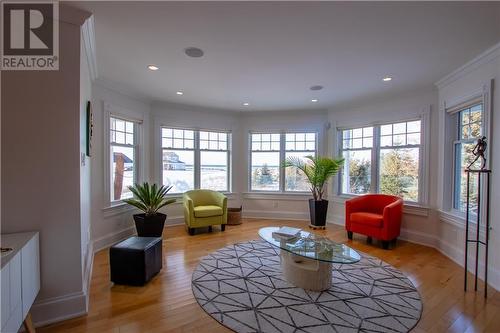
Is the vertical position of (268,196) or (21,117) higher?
(21,117)

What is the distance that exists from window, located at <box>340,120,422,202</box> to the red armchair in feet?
1.22

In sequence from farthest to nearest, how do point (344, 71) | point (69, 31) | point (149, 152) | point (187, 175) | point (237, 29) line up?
point (187, 175)
point (149, 152)
point (344, 71)
point (237, 29)
point (69, 31)

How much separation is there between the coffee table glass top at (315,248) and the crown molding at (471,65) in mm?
2668

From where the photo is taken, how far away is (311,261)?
2.70 m

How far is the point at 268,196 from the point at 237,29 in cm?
430

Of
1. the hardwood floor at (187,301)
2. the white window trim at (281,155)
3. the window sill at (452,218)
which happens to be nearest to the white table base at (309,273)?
the hardwood floor at (187,301)

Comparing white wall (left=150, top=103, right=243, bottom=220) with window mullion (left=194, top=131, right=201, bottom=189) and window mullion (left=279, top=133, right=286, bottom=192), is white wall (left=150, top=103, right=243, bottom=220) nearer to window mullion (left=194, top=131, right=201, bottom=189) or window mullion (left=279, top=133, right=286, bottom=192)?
window mullion (left=194, top=131, right=201, bottom=189)

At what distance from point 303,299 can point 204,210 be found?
2687 millimetres

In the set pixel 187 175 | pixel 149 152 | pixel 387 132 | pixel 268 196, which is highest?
pixel 387 132

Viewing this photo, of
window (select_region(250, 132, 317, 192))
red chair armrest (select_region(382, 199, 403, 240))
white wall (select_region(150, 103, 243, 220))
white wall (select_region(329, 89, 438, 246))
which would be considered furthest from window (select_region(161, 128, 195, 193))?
red chair armrest (select_region(382, 199, 403, 240))

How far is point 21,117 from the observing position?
2.04m

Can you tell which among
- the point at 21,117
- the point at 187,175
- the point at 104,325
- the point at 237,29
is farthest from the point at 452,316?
the point at 187,175

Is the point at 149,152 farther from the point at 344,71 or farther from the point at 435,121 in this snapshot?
the point at 435,121

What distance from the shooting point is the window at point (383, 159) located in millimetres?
4488
